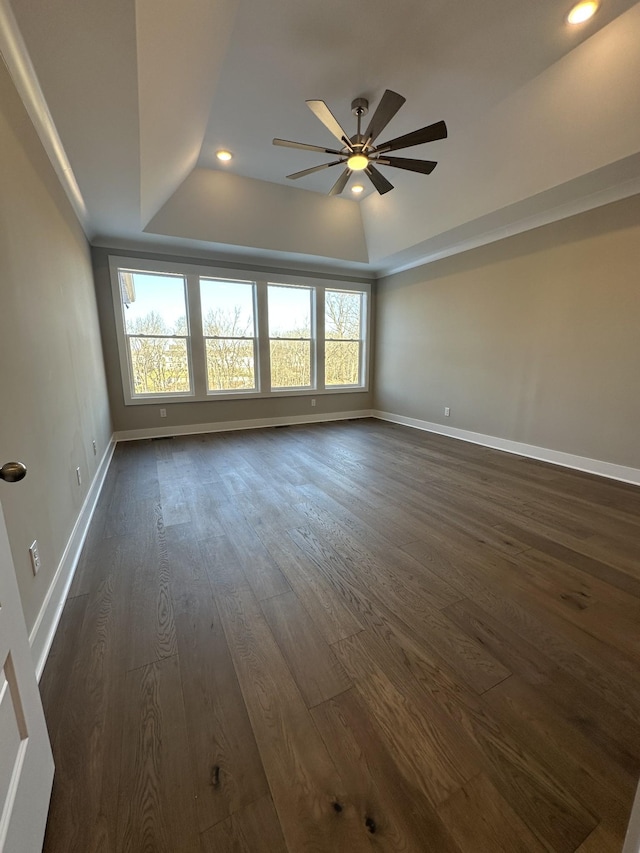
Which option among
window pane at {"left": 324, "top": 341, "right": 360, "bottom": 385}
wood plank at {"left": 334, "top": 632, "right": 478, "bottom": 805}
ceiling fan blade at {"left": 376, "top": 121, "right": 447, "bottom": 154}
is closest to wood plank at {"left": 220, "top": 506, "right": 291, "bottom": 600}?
wood plank at {"left": 334, "top": 632, "right": 478, "bottom": 805}

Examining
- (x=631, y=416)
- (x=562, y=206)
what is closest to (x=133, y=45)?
(x=562, y=206)

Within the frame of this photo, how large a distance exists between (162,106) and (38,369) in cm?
185

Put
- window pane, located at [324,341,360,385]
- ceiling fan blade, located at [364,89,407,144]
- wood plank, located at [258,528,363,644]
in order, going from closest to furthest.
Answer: wood plank, located at [258,528,363,644] < ceiling fan blade, located at [364,89,407,144] < window pane, located at [324,341,360,385]

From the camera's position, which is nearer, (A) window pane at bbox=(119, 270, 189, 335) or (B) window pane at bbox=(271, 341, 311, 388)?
(A) window pane at bbox=(119, 270, 189, 335)

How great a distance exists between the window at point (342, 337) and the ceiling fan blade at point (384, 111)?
11.0 ft

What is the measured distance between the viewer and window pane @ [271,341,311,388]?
565 cm

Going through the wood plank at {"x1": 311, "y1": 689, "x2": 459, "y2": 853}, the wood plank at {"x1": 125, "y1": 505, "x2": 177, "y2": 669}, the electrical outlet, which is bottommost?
the wood plank at {"x1": 125, "y1": 505, "x2": 177, "y2": 669}

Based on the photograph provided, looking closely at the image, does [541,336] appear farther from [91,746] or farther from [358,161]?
[91,746]

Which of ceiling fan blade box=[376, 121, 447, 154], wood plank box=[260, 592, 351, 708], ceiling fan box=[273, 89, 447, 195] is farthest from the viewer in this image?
ceiling fan blade box=[376, 121, 447, 154]

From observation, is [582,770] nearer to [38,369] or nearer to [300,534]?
[300,534]

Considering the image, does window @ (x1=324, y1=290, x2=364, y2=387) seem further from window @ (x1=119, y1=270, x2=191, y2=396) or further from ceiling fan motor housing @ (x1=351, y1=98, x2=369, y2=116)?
ceiling fan motor housing @ (x1=351, y1=98, x2=369, y2=116)

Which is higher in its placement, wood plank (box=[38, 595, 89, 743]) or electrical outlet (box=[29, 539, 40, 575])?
electrical outlet (box=[29, 539, 40, 575])

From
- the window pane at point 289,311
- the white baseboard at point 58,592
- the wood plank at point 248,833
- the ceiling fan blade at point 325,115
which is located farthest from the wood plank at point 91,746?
the window pane at point 289,311

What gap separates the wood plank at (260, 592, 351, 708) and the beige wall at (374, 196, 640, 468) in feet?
11.6
